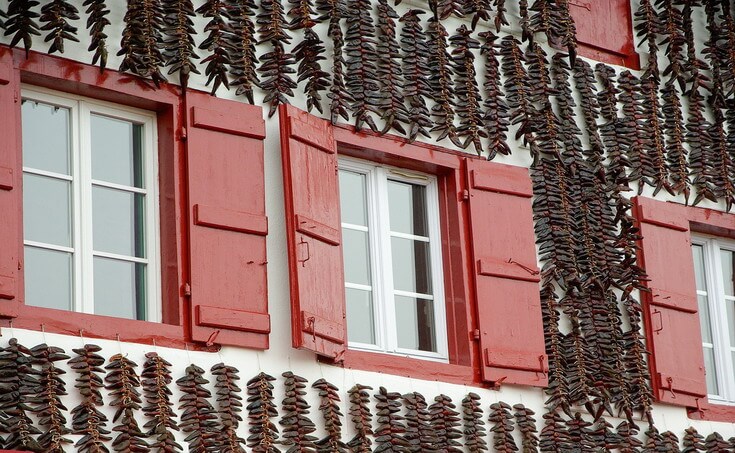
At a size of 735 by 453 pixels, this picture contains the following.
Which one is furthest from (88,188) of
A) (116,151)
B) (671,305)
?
(671,305)

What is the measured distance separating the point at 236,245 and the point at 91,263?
77cm

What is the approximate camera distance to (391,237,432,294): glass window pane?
382 inches

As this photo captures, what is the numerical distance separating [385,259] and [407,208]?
1.51ft

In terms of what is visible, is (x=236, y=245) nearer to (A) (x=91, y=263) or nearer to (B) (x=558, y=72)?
(A) (x=91, y=263)

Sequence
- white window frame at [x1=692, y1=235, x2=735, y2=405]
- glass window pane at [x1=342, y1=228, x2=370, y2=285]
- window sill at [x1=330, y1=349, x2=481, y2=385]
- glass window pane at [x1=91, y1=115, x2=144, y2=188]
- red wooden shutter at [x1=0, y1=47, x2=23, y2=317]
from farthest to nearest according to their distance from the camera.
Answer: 1. white window frame at [x1=692, y1=235, x2=735, y2=405]
2. glass window pane at [x1=342, y1=228, x2=370, y2=285]
3. window sill at [x1=330, y1=349, x2=481, y2=385]
4. glass window pane at [x1=91, y1=115, x2=144, y2=188]
5. red wooden shutter at [x1=0, y1=47, x2=23, y2=317]

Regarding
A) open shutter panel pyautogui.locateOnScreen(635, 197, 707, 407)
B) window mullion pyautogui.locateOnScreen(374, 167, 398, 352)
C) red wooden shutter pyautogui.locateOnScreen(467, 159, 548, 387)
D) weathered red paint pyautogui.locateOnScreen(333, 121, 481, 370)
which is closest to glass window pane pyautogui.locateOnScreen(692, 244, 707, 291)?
open shutter panel pyautogui.locateOnScreen(635, 197, 707, 407)

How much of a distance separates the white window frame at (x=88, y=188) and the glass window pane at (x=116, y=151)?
33mm

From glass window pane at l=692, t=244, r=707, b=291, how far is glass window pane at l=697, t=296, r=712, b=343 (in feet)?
0.26

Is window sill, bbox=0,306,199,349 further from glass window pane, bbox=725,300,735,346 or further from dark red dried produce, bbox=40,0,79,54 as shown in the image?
glass window pane, bbox=725,300,735,346

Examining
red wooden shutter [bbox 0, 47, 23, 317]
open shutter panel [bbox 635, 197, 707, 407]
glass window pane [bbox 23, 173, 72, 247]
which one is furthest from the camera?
open shutter panel [bbox 635, 197, 707, 407]

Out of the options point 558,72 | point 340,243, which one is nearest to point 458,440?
point 340,243

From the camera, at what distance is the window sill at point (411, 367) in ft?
29.8

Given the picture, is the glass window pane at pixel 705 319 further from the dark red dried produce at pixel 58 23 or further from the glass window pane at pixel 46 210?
the dark red dried produce at pixel 58 23

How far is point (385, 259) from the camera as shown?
31.5 ft
